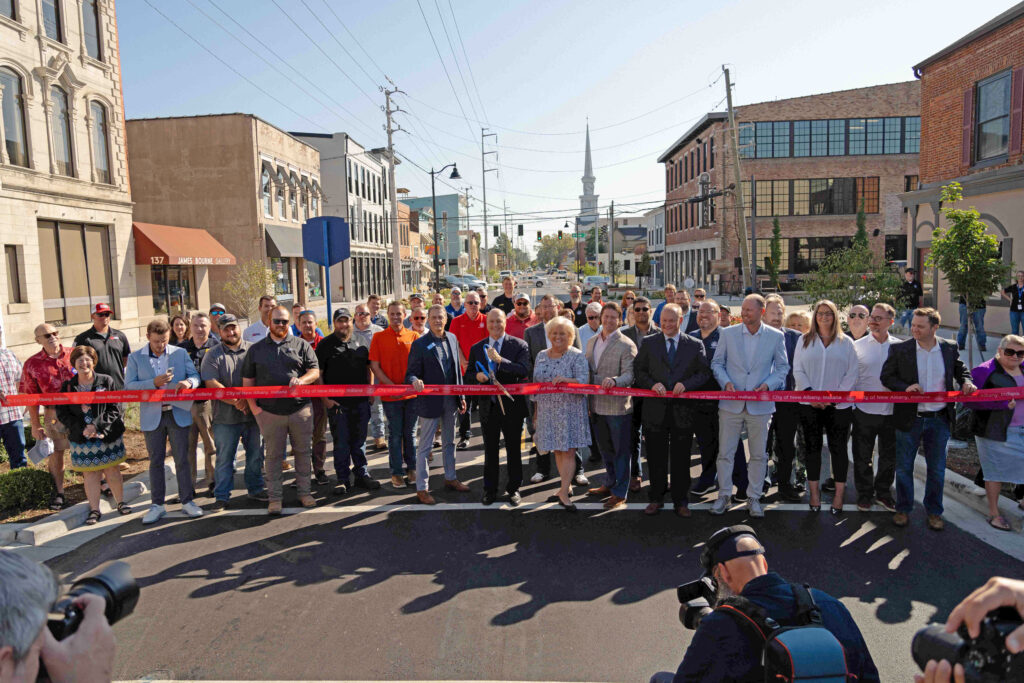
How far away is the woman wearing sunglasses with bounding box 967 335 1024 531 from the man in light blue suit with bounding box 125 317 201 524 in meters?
7.58

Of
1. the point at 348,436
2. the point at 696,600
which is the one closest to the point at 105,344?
the point at 348,436

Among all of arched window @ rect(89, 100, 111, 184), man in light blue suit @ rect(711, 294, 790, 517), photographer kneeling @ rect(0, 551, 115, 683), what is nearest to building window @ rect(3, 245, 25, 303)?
arched window @ rect(89, 100, 111, 184)

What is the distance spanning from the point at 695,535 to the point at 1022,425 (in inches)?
121

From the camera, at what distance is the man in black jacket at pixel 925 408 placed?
6168mm

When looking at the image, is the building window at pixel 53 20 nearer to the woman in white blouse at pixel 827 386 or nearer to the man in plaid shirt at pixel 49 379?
the man in plaid shirt at pixel 49 379

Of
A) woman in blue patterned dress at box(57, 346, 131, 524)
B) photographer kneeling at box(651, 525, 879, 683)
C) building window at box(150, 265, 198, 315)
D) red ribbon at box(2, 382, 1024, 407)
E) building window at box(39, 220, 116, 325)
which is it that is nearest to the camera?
photographer kneeling at box(651, 525, 879, 683)

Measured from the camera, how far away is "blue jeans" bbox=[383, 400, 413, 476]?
304 inches

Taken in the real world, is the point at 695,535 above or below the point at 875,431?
below

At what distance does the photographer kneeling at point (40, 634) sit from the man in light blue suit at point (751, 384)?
579 cm

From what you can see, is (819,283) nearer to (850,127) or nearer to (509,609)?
(509,609)

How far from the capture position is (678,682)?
2.35 meters

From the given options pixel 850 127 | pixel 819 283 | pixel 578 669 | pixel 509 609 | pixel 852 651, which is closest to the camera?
pixel 852 651

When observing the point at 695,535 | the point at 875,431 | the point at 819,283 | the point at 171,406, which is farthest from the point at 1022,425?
the point at 819,283

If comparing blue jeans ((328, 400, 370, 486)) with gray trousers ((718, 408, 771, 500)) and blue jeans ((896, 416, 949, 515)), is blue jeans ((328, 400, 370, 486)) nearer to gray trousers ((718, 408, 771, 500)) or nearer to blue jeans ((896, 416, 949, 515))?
gray trousers ((718, 408, 771, 500))
